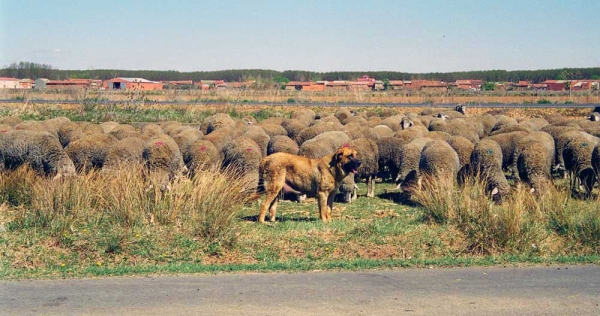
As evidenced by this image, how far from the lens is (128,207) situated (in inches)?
470

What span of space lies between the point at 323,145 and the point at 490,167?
4.49 metres

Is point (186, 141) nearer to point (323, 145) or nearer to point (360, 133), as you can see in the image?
point (323, 145)

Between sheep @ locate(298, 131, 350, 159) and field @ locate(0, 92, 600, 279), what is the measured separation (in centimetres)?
515

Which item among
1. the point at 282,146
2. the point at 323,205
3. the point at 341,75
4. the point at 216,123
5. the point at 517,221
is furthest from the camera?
the point at 341,75

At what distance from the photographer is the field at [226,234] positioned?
1048cm

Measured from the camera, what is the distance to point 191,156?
18953 millimetres

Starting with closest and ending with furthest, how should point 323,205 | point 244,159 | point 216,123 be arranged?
point 323,205, point 244,159, point 216,123

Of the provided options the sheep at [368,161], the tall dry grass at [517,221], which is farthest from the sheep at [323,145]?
→ the tall dry grass at [517,221]

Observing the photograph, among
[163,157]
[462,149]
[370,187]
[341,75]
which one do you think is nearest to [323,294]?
[163,157]

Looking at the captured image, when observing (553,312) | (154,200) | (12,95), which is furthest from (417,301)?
(12,95)

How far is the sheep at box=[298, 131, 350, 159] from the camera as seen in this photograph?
18.9 metres

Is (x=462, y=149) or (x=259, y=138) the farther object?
(x=259, y=138)

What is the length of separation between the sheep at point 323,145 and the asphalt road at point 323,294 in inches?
361

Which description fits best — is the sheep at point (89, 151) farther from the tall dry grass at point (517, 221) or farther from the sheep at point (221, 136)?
the tall dry grass at point (517, 221)
